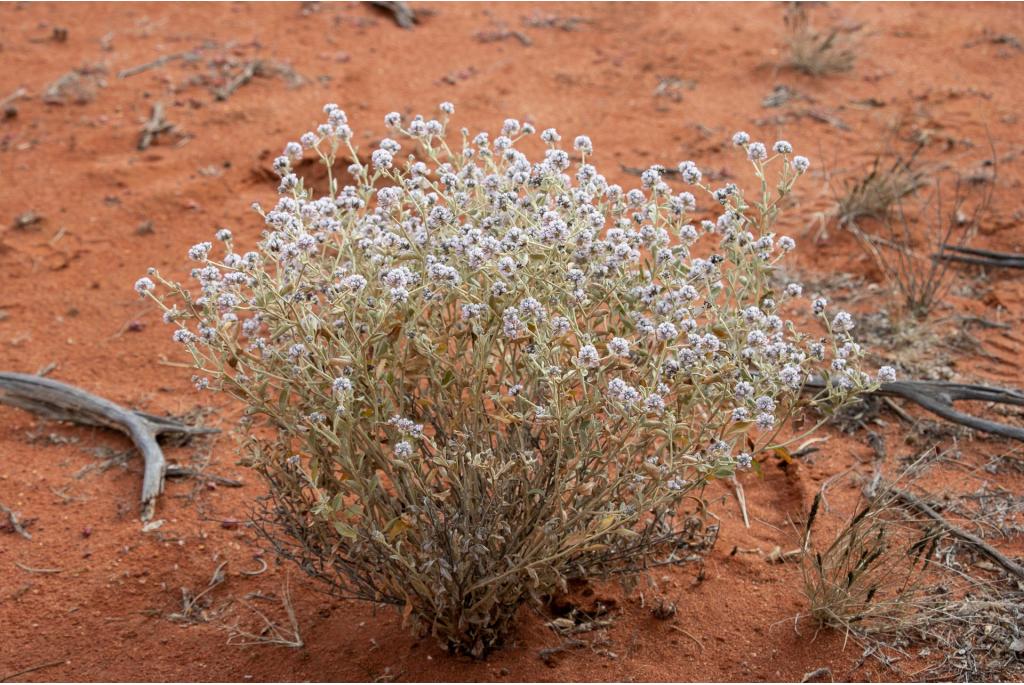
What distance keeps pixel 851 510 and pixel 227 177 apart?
14.3ft

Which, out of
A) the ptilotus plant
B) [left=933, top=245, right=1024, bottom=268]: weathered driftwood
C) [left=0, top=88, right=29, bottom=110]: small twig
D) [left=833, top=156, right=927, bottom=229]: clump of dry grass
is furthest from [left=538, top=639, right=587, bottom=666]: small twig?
[left=0, top=88, right=29, bottom=110]: small twig

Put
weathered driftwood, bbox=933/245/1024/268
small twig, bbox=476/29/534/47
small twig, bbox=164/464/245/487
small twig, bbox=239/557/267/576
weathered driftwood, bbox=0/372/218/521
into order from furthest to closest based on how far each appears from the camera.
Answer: small twig, bbox=476/29/534/47, weathered driftwood, bbox=933/245/1024/268, weathered driftwood, bbox=0/372/218/521, small twig, bbox=164/464/245/487, small twig, bbox=239/557/267/576

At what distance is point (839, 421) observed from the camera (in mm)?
4375

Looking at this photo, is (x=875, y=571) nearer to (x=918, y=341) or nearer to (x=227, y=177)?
(x=918, y=341)

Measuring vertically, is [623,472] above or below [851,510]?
above

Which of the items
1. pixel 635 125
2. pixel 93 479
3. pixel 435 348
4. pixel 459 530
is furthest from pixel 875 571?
pixel 635 125

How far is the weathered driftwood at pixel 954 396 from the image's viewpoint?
13.3ft

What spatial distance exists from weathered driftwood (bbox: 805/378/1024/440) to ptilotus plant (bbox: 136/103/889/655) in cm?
132

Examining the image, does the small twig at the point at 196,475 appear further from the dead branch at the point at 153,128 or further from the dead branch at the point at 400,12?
the dead branch at the point at 400,12

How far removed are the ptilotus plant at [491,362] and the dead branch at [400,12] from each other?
6028 millimetres

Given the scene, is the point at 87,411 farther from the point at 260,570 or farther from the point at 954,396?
the point at 954,396

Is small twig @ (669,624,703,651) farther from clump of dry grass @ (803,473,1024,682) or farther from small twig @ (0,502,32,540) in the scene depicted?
small twig @ (0,502,32,540)

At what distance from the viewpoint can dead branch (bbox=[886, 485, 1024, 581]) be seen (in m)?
3.43

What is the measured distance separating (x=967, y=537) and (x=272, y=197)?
4.35 meters
